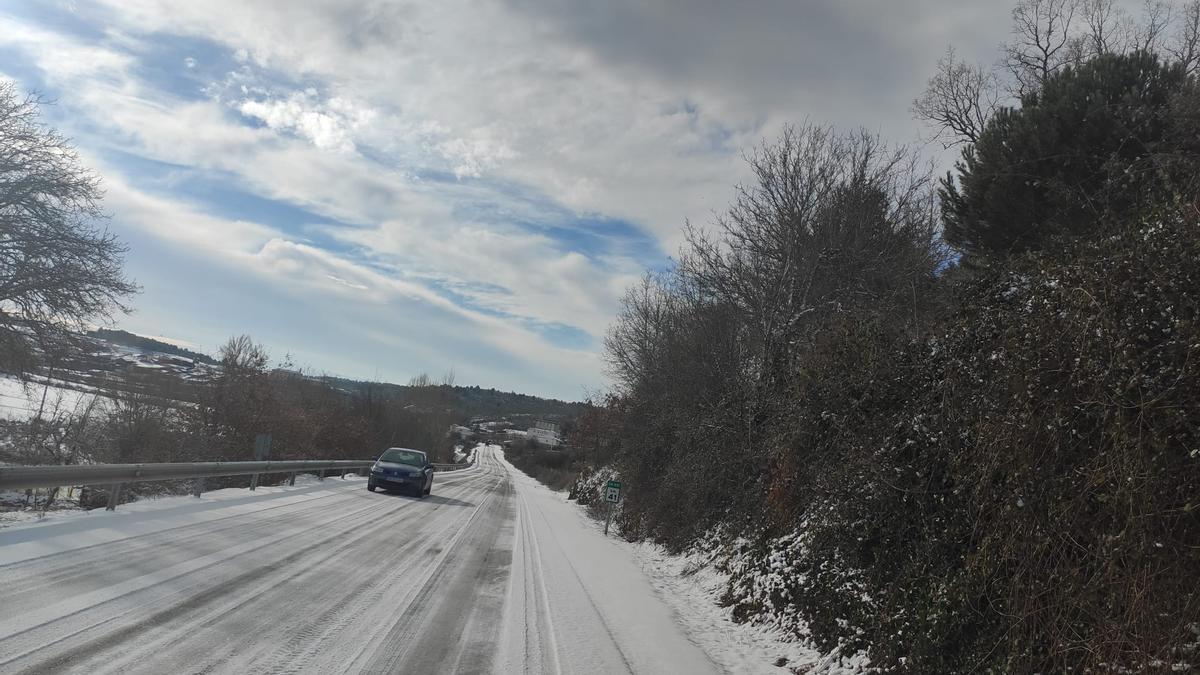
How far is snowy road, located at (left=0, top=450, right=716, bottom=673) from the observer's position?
4.82m

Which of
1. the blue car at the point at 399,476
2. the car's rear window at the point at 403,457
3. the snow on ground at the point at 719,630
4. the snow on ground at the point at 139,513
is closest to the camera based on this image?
the snow on ground at the point at 719,630

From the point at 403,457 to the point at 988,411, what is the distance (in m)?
19.4

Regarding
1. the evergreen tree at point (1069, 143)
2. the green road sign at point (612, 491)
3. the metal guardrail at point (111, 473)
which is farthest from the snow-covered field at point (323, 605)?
the evergreen tree at point (1069, 143)

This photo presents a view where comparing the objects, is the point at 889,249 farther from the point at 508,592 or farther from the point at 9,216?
the point at 9,216

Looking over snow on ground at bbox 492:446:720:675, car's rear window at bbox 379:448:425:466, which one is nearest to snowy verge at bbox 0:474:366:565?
snow on ground at bbox 492:446:720:675

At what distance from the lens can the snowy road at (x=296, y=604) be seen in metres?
4.82

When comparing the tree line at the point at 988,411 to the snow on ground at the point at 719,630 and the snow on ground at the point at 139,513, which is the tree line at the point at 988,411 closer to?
the snow on ground at the point at 719,630

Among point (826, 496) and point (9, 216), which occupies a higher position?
point (9, 216)

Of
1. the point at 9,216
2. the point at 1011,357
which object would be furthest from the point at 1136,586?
the point at 9,216

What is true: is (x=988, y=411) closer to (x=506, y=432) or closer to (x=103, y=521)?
(x=103, y=521)

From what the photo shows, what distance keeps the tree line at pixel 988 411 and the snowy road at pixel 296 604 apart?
222 centimetres

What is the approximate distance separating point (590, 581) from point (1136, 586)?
24.5 feet

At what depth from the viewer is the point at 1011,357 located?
6.05 m

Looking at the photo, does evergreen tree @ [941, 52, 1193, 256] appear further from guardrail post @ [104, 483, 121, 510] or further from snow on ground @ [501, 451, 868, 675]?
guardrail post @ [104, 483, 121, 510]
